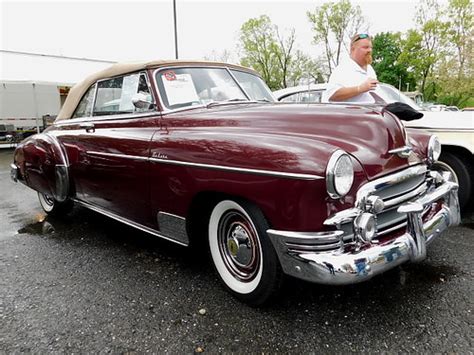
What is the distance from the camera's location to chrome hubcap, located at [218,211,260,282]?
2309mm

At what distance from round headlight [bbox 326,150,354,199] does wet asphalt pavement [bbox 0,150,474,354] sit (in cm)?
84

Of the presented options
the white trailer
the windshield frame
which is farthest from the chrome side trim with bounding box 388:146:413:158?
the white trailer

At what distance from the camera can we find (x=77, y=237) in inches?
150

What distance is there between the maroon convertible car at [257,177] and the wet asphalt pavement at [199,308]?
279 mm

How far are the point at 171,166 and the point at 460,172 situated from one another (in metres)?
3.31

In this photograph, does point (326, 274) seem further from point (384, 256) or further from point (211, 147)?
point (211, 147)

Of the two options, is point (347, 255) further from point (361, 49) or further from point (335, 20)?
point (335, 20)

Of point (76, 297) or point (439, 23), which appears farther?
point (439, 23)

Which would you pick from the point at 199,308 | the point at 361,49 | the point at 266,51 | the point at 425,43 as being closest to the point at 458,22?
the point at 425,43

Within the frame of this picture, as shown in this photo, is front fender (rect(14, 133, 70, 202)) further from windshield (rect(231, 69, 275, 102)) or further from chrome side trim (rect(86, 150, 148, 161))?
windshield (rect(231, 69, 275, 102))

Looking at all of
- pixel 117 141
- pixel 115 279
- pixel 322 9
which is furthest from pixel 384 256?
pixel 322 9

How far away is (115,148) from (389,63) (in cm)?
5087

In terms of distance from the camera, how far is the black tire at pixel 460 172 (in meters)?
4.02

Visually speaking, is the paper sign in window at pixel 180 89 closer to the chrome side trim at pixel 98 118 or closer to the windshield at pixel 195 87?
the windshield at pixel 195 87
